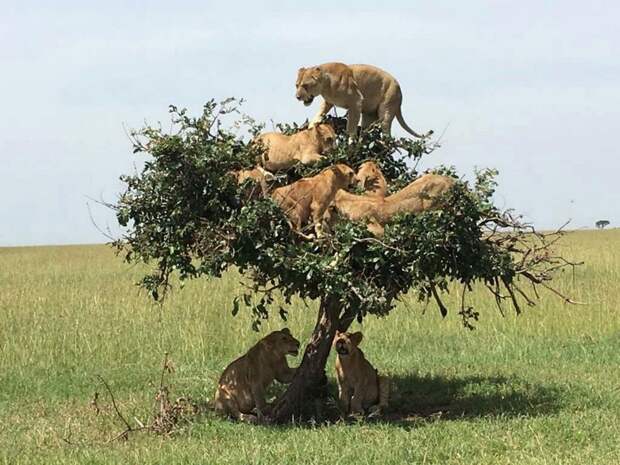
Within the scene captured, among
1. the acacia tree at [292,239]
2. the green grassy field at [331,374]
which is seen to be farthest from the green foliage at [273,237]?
the green grassy field at [331,374]

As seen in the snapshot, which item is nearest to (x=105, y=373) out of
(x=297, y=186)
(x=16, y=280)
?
(x=297, y=186)

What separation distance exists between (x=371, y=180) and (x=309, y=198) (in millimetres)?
673

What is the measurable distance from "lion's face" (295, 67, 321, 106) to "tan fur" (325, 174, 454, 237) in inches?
61.2

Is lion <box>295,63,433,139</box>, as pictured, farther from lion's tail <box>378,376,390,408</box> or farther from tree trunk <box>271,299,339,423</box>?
lion's tail <box>378,376,390,408</box>

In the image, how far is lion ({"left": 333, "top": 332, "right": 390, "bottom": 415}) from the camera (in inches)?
325

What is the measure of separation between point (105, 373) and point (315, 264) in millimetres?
4950

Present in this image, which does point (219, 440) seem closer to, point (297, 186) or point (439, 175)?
point (297, 186)

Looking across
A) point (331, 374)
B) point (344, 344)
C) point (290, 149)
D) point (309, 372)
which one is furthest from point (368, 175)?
point (331, 374)

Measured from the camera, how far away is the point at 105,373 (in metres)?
11.0

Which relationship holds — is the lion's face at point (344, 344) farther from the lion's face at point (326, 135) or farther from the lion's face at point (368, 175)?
the lion's face at point (326, 135)

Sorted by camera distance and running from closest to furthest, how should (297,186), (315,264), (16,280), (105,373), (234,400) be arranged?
(315,264), (297,186), (234,400), (105,373), (16,280)

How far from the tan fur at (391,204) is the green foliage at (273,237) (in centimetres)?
12

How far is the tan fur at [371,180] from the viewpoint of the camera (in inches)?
305

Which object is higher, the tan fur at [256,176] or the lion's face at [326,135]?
the lion's face at [326,135]
